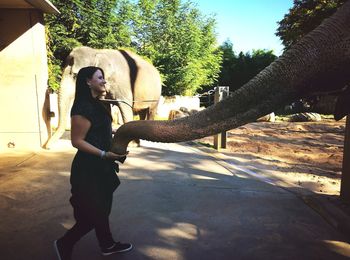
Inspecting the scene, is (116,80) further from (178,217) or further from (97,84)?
(97,84)

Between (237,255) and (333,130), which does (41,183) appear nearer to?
(237,255)

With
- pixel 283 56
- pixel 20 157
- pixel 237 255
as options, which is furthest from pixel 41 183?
pixel 283 56

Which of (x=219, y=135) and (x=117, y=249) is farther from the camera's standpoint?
(x=219, y=135)

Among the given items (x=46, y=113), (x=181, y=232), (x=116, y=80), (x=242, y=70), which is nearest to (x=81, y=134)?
(x=181, y=232)

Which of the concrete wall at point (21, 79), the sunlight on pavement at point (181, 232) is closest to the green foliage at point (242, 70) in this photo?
the concrete wall at point (21, 79)

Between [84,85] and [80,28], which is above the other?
[80,28]

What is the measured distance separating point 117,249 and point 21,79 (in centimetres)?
532

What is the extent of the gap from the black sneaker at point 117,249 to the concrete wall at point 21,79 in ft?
16.0

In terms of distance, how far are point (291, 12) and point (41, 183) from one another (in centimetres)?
2401

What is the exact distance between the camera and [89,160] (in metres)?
2.41

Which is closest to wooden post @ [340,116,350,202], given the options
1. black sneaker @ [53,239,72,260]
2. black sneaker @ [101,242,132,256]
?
black sneaker @ [101,242,132,256]

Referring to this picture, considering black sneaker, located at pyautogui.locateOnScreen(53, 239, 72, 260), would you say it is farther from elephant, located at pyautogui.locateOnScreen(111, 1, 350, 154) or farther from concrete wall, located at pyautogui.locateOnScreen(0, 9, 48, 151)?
concrete wall, located at pyautogui.locateOnScreen(0, 9, 48, 151)

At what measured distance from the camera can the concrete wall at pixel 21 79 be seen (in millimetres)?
6656

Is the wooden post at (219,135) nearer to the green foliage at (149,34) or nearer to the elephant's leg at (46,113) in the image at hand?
the elephant's leg at (46,113)
